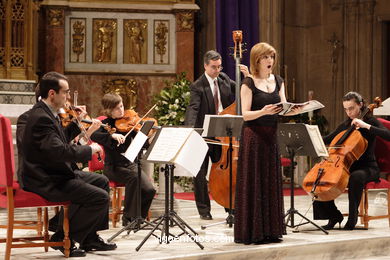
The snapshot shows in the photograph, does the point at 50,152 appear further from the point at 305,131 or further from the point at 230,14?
the point at 230,14

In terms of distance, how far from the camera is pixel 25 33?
9.25 meters

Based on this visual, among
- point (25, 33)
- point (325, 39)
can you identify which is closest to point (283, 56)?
point (325, 39)

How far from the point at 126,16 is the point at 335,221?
5.45m

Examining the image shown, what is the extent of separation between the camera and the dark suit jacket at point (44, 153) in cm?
480

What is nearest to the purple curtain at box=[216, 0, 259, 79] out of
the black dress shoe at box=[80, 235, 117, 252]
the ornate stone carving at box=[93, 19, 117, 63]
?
the ornate stone carving at box=[93, 19, 117, 63]

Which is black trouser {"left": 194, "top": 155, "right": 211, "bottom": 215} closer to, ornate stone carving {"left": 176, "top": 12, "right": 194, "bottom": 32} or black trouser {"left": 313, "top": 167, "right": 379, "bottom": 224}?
black trouser {"left": 313, "top": 167, "right": 379, "bottom": 224}

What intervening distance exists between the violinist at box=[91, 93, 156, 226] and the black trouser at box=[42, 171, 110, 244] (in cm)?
111

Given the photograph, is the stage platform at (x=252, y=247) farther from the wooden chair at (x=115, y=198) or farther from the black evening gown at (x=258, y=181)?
the wooden chair at (x=115, y=198)

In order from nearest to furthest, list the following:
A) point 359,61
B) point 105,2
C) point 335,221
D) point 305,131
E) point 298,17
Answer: point 305,131, point 335,221, point 105,2, point 359,61, point 298,17

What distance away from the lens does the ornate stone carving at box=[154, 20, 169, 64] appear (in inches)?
424

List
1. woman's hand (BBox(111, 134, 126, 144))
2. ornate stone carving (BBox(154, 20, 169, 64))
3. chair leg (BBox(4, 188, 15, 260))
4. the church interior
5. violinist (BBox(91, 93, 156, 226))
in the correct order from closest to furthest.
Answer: chair leg (BBox(4, 188, 15, 260)) → woman's hand (BBox(111, 134, 126, 144)) → violinist (BBox(91, 93, 156, 226)) → the church interior → ornate stone carving (BBox(154, 20, 169, 64))

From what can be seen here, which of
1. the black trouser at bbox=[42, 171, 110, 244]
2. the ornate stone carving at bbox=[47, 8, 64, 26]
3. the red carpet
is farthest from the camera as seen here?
the ornate stone carving at bbox=[47, 8, 64, 26]

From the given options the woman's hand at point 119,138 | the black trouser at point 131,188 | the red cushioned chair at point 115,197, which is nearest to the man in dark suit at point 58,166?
the woman's hand at point 119,138

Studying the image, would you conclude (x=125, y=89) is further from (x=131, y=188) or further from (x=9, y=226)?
(x=9, y=226)
